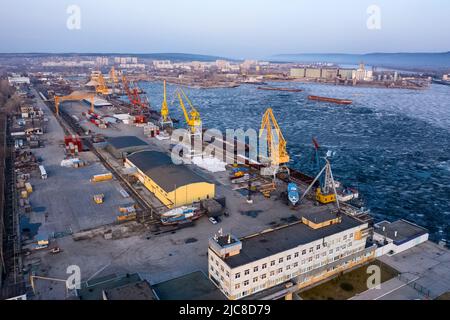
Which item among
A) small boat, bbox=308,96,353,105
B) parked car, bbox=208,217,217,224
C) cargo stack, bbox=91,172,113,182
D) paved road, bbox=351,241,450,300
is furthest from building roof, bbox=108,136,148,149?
small boat, bbox=308,96,353,105

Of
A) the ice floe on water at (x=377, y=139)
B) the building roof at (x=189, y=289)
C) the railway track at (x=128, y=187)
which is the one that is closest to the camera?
the building roof at (x=189, y=289)

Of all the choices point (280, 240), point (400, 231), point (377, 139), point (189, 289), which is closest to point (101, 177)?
point (189, 289)

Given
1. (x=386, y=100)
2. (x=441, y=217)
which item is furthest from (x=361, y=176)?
(x=386, y=100)

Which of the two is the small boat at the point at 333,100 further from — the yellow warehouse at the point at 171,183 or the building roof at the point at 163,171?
the yellow warehouse at the point at 171,183

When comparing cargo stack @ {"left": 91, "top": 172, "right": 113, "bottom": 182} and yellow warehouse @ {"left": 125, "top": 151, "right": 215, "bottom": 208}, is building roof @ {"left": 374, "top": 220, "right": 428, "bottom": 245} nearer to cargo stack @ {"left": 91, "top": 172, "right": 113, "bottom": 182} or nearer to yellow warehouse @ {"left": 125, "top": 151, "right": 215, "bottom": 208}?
yellow warehouse @ {"left": 125, "top": 151, "right": 215, "bottom": 208}

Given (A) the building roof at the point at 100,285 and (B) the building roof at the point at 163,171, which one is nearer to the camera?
(A) the building roof at the point at 100,285

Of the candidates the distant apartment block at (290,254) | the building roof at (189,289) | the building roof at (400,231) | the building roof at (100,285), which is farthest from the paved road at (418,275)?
the building roof at (100,285)
